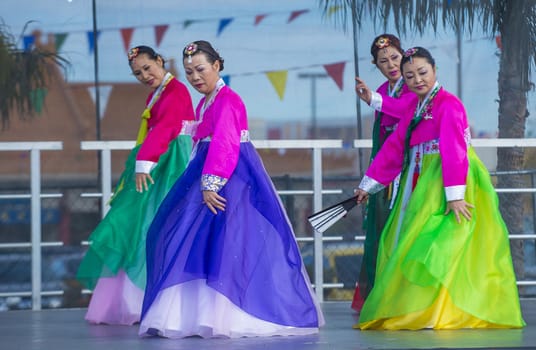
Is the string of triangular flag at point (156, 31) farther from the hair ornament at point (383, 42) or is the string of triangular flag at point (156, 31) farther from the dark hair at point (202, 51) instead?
the dark hair at point (202, 51)

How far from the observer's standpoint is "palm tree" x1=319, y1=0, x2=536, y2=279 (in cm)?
721

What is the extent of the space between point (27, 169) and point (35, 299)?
961 mm

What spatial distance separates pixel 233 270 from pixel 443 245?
2.86 feet

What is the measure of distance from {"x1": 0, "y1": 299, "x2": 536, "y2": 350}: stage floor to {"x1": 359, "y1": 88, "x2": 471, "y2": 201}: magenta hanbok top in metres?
0.62

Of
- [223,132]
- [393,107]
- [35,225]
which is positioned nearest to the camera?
[223,132]

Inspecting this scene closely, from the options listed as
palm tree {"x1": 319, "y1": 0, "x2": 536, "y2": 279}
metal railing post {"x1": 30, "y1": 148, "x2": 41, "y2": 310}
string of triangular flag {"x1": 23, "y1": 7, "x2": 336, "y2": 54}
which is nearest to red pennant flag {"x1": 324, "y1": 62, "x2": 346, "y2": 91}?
palm tree {"x1": 319, "y1": 0, "x2": 536, "y2": 279}

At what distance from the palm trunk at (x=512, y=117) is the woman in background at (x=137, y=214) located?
2.38 meters

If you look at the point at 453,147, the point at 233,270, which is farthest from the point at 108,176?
the point at 453,147

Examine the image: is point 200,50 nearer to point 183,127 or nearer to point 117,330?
point 183,127

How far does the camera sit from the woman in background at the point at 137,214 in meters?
5.72

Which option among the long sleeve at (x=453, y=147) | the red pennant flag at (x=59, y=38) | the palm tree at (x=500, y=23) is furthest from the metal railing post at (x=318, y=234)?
the long sleeve at (x=453, y=147)

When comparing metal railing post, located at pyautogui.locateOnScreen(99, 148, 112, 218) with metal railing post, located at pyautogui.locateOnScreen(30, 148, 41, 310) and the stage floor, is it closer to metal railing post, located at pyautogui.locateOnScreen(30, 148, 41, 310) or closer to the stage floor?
metal railing post, located at pyautogui.locateOnScreen(30, 148, 41, 310)

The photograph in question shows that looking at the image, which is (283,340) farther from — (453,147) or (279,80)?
(279,80)

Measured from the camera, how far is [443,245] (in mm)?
4945
